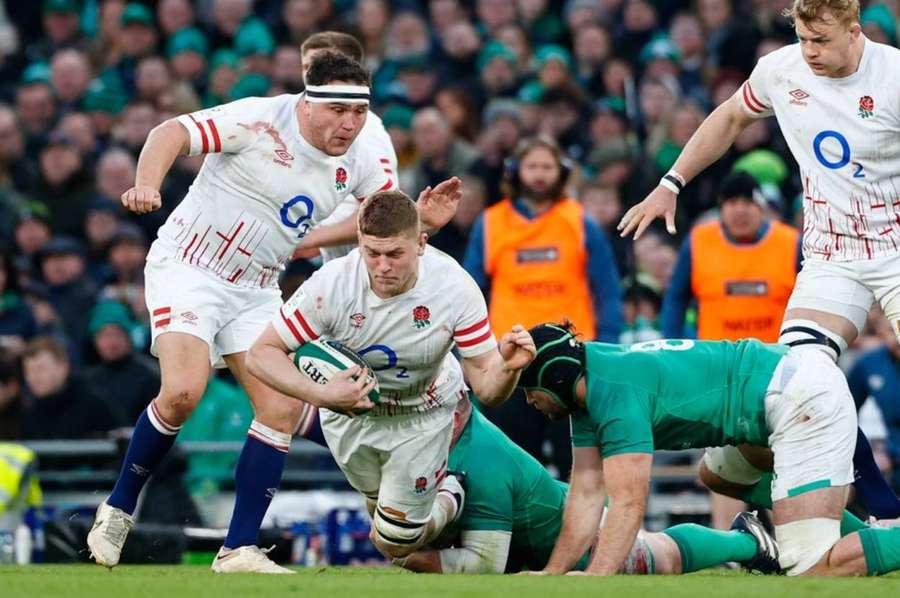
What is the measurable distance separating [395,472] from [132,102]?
9.55 m

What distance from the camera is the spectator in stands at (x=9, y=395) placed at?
13500mm

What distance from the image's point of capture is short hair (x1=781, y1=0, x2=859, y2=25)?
29.0 feet

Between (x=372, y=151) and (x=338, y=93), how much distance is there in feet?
2.01

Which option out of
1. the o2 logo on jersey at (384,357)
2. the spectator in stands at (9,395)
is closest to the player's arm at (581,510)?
the o2 logo on jersey at (384,357)

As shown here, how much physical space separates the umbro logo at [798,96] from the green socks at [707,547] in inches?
84.6

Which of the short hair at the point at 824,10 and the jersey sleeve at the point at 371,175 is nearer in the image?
the short hair at the point at 824,10

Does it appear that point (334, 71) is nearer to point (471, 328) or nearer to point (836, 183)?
point (471, 328)

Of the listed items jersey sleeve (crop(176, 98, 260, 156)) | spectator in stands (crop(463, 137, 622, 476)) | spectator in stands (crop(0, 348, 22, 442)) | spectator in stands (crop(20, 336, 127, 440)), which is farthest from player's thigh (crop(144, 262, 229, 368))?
spectator in stands (crop(0, 348, 22, 442))

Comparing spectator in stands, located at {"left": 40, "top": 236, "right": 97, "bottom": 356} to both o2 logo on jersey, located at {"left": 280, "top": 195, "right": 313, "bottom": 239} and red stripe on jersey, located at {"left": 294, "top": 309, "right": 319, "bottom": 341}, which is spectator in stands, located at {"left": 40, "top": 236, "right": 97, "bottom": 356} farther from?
red stripe on jersey, located at {"left": 294, "top": 309, "right": 319, "bottom": 341}

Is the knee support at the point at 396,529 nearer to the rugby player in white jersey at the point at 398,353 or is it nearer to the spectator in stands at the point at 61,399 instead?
the rugby player in white jersey at the point at 398,353

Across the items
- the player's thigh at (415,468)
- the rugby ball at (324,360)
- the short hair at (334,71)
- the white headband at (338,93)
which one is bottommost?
the player's thigh at (415,468)

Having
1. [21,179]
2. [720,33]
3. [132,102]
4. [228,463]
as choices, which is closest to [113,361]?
[228,463]

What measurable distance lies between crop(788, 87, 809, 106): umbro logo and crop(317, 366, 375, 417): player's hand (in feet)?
8.65

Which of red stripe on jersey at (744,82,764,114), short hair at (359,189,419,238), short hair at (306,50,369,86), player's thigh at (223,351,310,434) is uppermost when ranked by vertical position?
short hair at (306,50,369,86)
